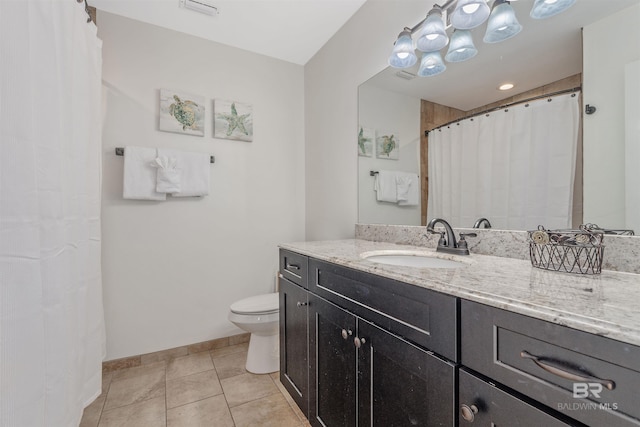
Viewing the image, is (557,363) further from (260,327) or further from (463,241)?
(260,327)

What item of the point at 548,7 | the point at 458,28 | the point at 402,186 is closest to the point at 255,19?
the point at 458,28

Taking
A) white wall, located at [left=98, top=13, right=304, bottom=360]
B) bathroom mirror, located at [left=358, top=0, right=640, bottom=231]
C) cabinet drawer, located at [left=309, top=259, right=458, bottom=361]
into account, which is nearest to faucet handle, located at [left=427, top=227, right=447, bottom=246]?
bathroom mirror, located at [left=358, top=0, right=640, bottom=231]

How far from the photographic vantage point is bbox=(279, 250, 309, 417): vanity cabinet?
1.36 m

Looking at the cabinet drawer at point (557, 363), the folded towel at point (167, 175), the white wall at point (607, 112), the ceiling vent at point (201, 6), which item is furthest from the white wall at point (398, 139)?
the folded towel at point (167, 175)

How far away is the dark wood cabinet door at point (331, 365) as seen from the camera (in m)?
1.04

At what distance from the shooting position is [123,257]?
192cm

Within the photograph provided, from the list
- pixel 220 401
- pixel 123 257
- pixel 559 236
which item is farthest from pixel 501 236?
pixel 123 257

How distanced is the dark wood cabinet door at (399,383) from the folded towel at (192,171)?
63.6 inches

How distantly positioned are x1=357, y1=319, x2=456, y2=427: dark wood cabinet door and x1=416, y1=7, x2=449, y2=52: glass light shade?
126cm

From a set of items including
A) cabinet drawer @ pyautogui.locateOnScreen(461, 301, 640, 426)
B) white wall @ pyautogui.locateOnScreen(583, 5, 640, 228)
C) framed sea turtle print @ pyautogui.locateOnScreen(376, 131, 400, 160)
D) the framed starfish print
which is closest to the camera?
cabinet drawer @ pyautogui.locateOnScreen(461, 301, 640, 426)

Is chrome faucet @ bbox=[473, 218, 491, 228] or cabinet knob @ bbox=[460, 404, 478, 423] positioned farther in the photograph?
chrome faucet @ bbox=[473, 218, 491, 228]

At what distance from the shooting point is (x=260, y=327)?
1.77 meters

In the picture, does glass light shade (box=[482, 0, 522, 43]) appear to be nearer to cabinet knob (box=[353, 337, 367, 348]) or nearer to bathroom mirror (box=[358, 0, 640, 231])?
bathroom mirror (box=[358, 0, 640, 231])

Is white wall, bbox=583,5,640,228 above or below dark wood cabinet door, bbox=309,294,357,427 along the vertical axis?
above
